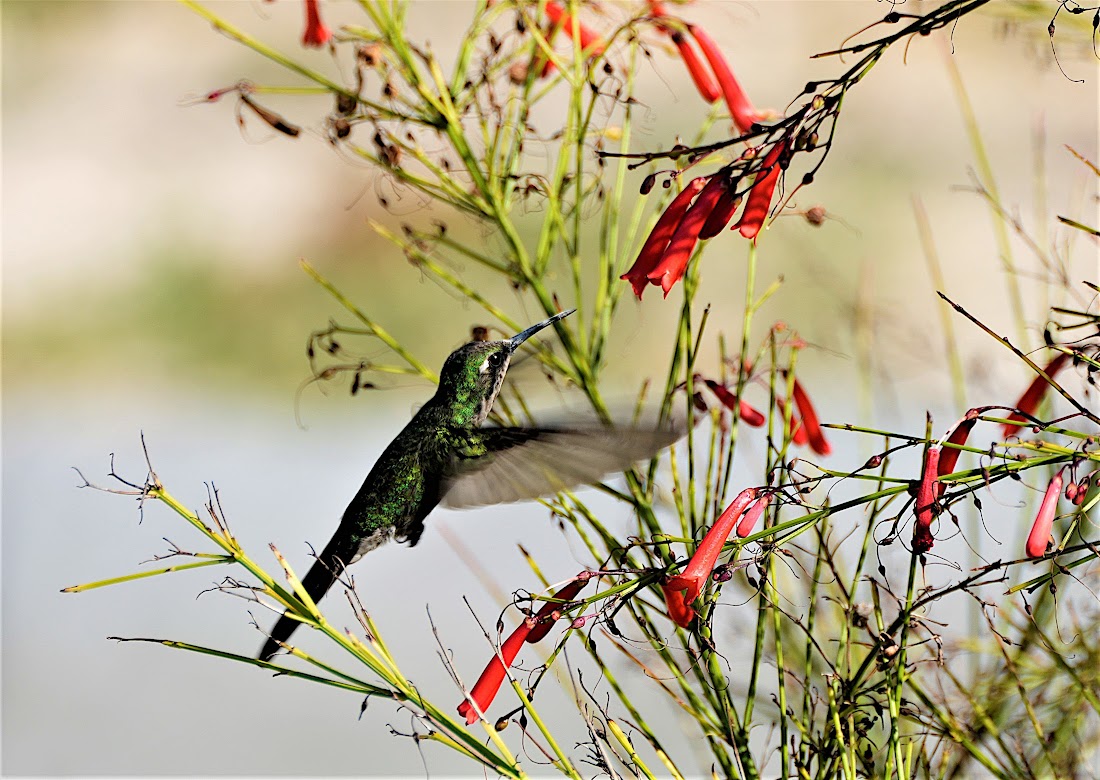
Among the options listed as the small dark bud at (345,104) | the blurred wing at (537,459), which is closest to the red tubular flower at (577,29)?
the small dark bud at (345,104)

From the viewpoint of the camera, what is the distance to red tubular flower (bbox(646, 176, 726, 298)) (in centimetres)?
83

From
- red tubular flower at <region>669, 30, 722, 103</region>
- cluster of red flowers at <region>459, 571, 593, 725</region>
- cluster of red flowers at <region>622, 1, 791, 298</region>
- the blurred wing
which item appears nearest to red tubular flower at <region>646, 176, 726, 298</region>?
cluster of red flowers at <region>622, 1, 791, 298</region>

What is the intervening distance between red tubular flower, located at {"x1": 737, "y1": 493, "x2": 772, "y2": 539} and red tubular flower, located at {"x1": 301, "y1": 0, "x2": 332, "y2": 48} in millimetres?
693

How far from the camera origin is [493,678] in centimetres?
83

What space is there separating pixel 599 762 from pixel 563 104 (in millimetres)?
4249

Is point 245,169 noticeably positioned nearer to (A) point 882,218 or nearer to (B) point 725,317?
(B) point 725,317

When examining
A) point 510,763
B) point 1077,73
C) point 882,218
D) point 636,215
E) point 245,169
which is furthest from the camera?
point 245,169

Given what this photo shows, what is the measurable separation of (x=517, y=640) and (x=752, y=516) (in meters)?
Result: 0.19

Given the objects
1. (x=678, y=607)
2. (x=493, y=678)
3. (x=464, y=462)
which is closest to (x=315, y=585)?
(x=464, y=462)

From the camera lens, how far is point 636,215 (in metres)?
1.06

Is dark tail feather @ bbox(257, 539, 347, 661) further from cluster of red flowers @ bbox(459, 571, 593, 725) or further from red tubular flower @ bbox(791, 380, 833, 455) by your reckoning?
red tubular flower @ bbox(791, 380, 833, 455)

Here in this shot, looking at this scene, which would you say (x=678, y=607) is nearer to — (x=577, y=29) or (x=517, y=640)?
(x=517, y=640)

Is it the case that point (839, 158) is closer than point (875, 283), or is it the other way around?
point (875, 283)

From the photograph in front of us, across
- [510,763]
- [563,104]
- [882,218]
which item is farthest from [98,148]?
[510,763]
